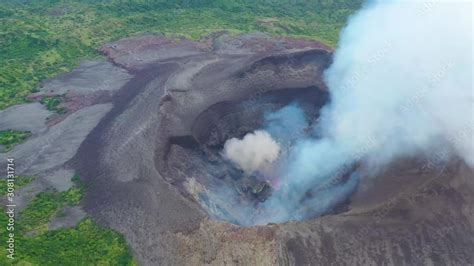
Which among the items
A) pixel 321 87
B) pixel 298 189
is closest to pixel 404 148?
pixel 298 189

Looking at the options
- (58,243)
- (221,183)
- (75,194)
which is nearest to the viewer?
(58,243)

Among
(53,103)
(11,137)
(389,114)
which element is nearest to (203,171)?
(389,114)

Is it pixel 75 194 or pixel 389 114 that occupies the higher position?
pixel 389 114

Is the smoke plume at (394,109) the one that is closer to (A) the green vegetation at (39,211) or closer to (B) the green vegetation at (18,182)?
(A) the green vegetation at (39,211)

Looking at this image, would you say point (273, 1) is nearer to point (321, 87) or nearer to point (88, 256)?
point (321, 87)

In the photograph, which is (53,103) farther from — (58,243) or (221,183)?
(58,243)

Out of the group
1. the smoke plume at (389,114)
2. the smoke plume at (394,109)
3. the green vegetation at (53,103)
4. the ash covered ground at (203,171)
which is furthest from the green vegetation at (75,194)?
the green vegetation at (53,103)

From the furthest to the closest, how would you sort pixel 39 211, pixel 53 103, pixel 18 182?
pixel 53 103
pixel 18 182
pixel 39 211
